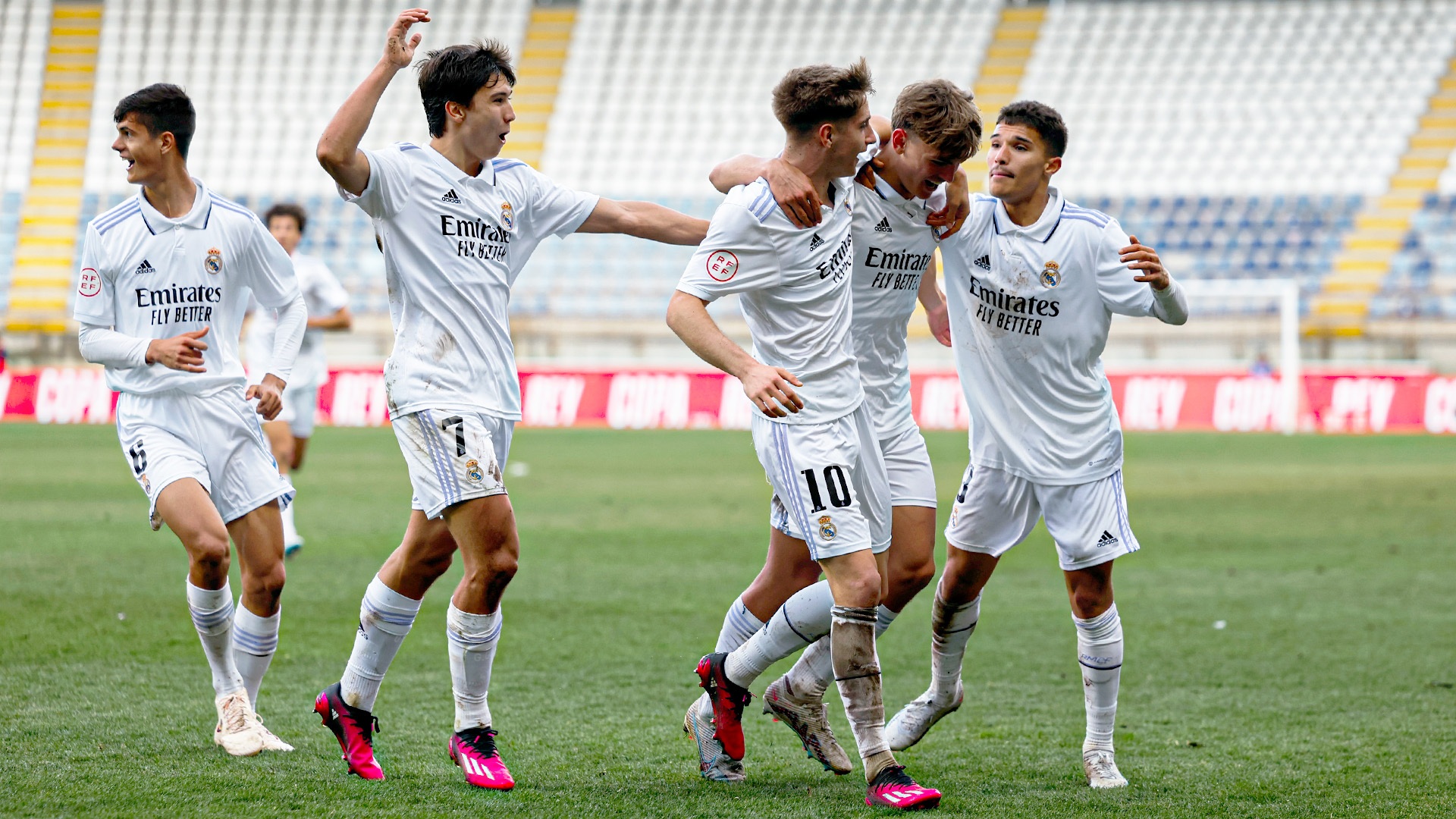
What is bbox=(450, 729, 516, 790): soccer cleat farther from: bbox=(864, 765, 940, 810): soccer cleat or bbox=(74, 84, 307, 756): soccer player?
bbox=(864, 765, 940, 810): soccer cleat

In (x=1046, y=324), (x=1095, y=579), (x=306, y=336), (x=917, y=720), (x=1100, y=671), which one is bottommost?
(x=917, y=720)

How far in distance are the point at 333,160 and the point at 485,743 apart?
1720mm

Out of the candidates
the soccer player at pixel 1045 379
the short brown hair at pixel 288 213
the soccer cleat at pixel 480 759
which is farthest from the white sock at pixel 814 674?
the short brown hair at pixel 288 213

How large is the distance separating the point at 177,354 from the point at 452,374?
0.94 m

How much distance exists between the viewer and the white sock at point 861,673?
395 centimetres

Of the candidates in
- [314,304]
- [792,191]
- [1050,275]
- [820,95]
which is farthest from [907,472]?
[314,304]

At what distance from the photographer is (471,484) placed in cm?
398

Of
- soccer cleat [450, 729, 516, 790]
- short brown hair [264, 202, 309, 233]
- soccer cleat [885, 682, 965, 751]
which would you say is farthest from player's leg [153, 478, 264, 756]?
short brown hair [264, 202, 309, 233]

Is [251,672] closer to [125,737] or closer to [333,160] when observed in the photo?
[125,737]

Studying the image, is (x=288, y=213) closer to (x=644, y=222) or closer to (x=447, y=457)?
(x=644, y=222)

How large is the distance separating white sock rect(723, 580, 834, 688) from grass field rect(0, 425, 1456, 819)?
0.35 meters

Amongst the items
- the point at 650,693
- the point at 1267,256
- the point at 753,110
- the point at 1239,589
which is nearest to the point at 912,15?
the point at 753,110

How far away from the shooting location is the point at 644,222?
4.45m

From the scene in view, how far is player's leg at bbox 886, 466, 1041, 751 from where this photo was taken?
4598 millimetres
